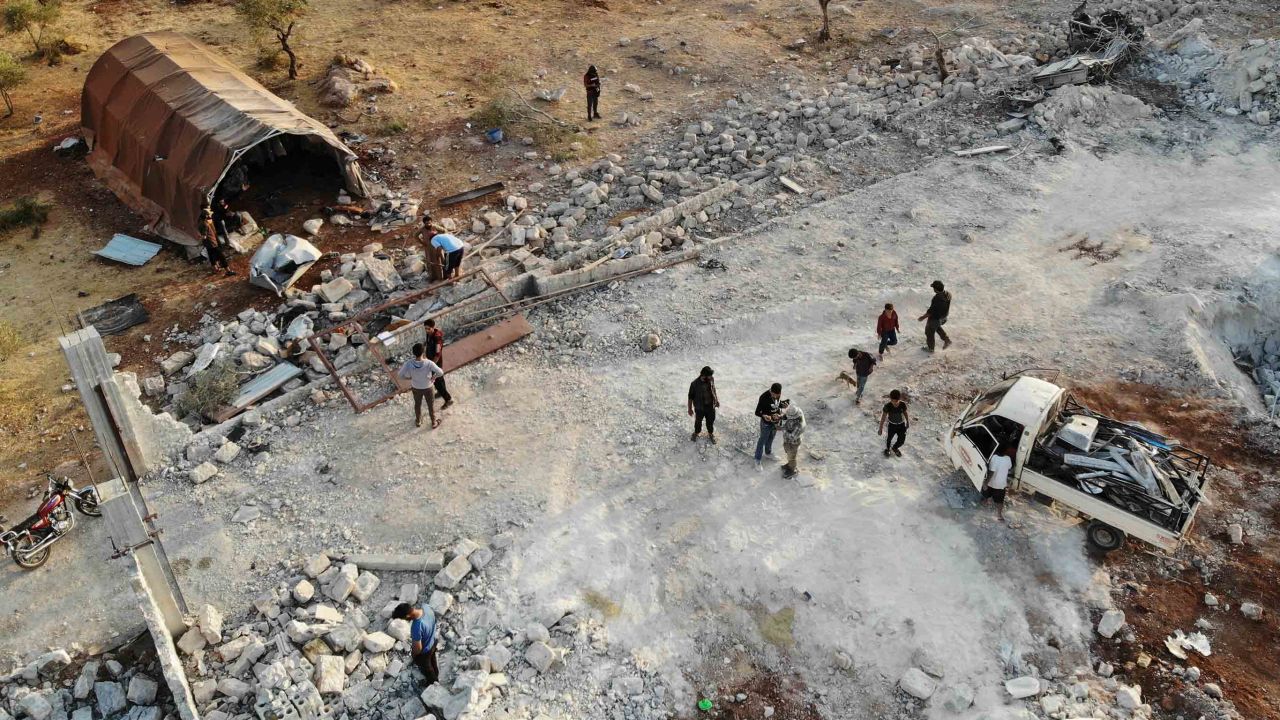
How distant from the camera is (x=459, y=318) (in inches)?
474

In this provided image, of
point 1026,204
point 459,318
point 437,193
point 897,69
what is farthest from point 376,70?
point 1026,204

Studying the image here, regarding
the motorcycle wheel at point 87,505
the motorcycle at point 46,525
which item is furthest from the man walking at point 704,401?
the motorcycle wheel at point 87,505

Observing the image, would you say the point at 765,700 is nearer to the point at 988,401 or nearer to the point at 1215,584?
the point at 988,401

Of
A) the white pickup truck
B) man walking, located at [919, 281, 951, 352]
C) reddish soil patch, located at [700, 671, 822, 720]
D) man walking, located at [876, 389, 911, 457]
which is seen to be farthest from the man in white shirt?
reddish soil patch, located at [700, 671, 822, 720]

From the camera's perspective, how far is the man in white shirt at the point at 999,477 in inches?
338

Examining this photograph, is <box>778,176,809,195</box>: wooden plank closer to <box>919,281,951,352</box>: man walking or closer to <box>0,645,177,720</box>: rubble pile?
<box>919,281,951,352</box>: man walking

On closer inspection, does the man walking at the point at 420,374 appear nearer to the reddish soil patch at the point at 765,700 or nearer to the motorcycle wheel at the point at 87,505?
the motorcycle wheel at the point at 87,505

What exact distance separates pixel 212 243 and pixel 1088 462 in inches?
505

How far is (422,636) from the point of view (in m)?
7.23

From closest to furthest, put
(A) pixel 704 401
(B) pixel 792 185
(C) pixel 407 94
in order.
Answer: (A) pixel 704 401
(B) pixel 792 185
(C) pixel 407 94

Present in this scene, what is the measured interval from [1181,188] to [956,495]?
9.42 metres

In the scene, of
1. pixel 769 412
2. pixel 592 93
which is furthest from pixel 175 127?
pixel 769 412

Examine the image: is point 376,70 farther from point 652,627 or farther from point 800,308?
point 652,627

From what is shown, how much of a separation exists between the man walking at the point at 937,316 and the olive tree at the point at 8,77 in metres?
19.3
